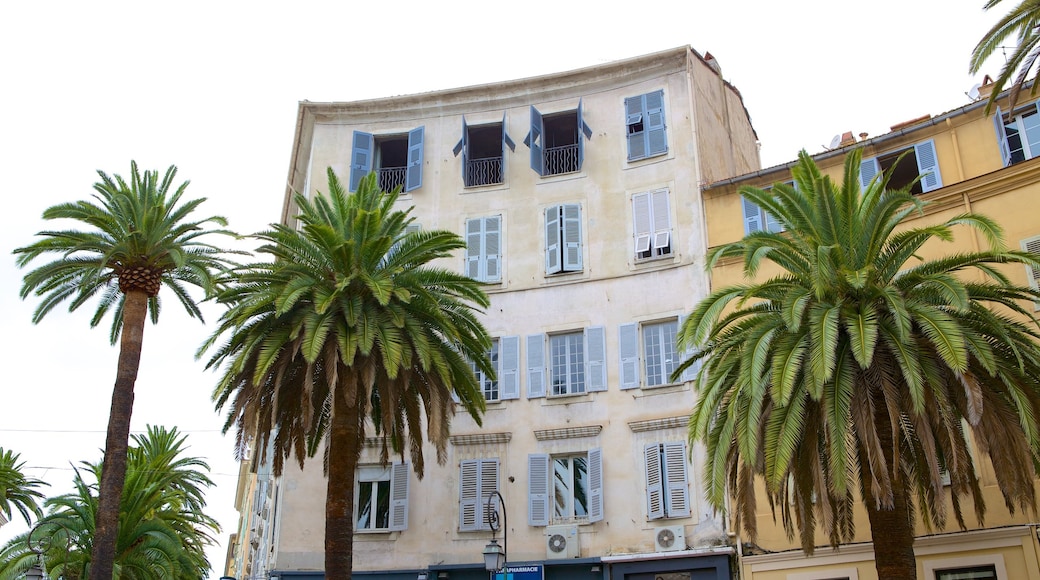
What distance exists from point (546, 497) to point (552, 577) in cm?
212

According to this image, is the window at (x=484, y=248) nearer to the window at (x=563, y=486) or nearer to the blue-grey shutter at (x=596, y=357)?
the blue-grey shutter at (x=596, y=357)

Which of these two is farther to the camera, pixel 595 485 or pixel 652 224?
pixel 652 224

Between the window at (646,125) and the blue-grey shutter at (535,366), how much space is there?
243 inches

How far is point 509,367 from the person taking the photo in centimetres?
3014

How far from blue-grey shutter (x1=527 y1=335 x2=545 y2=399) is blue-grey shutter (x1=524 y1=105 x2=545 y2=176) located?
5.31 m

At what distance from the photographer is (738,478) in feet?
68.6

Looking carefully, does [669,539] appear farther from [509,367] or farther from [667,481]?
[509,367]

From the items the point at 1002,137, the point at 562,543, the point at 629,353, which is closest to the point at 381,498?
the point at 562,543

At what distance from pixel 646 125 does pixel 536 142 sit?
3.39m

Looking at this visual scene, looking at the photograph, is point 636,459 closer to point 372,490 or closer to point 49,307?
point 372,490

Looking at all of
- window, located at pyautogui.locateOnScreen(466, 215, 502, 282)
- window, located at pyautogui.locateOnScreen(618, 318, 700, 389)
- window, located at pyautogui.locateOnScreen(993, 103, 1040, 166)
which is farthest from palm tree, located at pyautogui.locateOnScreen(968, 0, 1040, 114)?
window, located at pyautogui.locateOnScreen(466, 215, 502, 282)

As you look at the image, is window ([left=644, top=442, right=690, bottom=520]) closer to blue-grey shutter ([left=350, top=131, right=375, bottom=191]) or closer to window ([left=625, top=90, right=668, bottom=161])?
window ([left=625, top=90, right=668, bottom=161])

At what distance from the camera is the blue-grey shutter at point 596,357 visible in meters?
29.0

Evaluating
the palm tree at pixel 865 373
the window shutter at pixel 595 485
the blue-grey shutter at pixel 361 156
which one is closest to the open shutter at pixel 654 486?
the window shutter at pixel 595 485
